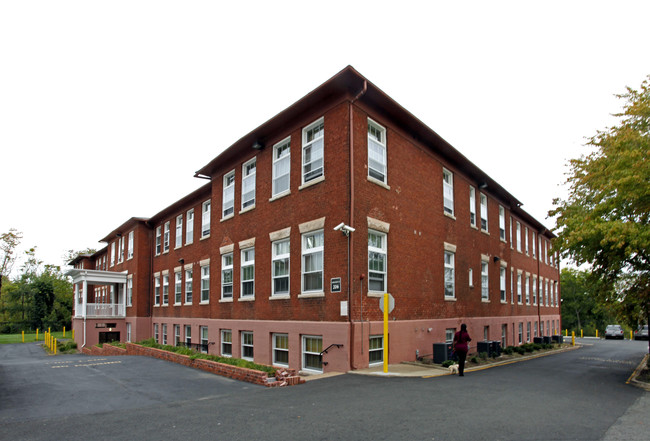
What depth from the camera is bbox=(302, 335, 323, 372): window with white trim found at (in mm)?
15375

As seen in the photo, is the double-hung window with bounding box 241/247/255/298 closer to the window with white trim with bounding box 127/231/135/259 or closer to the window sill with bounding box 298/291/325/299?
the window sill with bounding box 298/291/325/299

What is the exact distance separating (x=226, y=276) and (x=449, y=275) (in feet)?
33.2

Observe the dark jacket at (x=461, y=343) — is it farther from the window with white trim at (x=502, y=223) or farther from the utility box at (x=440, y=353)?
the window with white trim at (x=502, y=223)

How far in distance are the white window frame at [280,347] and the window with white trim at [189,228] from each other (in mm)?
12395

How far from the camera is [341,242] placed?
14.7m

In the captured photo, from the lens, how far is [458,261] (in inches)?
854

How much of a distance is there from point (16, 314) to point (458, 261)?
226 feet

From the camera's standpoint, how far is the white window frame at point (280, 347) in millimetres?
17172

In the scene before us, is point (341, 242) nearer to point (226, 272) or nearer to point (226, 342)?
point (226, 272)

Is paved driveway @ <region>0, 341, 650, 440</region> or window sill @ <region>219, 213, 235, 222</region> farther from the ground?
window sill @ <region>219, 213, 235, 222</region>

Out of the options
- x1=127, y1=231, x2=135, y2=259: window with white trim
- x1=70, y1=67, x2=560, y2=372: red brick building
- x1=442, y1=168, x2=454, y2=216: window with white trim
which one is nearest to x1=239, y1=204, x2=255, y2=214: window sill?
x1=70, y1=67, x2=560, y2=372: red brick building

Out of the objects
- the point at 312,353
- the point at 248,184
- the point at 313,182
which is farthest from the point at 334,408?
the point at 248,184

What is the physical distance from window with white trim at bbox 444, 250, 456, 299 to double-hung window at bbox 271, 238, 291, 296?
7.27 meters

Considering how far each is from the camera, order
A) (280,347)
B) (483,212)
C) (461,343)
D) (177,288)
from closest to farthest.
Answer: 1. (461,343)
2. (280,347)
3. (483,212)
4. (177,288)
